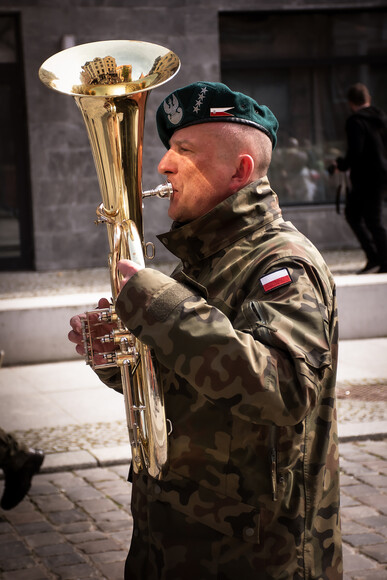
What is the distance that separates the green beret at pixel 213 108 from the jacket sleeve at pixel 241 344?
458 mm

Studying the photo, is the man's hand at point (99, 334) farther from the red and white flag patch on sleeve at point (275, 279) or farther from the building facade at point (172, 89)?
the building facade at point (172, 89)

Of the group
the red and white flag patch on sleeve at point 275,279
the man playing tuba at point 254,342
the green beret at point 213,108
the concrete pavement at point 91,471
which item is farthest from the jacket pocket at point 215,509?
the concrete pavement at point 91,471

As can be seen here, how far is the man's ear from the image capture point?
217cm

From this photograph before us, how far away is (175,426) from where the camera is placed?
2.13 m

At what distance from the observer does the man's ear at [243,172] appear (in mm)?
2174

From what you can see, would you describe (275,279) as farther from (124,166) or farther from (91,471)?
(91,471)

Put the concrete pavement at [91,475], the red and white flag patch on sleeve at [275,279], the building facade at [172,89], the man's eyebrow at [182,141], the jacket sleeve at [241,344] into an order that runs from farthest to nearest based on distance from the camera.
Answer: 1. the building facade at [172,89]
2. the concrete pavement at [91,475]
3. the man's eyebrow at [182,141]
4. the red and white flag patch on sleeve at [275,279]
5. the jacket sleeve at [241,344]

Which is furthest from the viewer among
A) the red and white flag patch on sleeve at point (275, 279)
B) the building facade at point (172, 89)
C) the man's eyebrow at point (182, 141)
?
the building facade at point (172, 89)

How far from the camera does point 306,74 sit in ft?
44.9

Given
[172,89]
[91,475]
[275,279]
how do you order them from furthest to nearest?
[172,89]
[91,475]
[275,279]

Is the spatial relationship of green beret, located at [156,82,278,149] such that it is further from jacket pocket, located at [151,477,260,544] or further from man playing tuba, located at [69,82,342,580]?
jacket pocket, located at [151,477,260,544]

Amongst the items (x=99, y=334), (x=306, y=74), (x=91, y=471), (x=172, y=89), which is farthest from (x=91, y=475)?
(x=306, y=74)

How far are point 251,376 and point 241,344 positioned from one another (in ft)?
0.22

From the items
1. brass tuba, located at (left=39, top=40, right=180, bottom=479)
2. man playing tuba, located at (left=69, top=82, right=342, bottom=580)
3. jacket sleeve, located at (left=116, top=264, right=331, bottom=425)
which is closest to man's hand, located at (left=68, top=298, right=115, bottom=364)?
brass tuba, located at (left=39, top=40, right=180, bottom=479)
